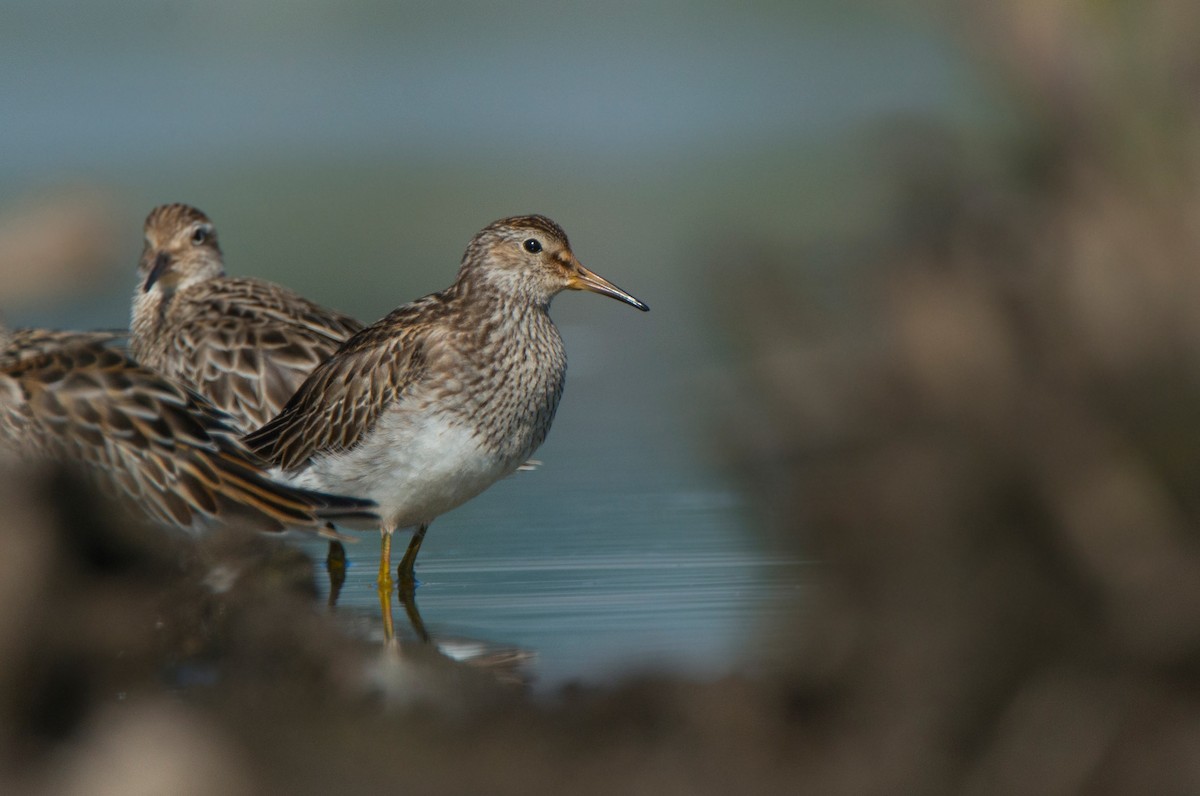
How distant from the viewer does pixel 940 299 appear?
485cm

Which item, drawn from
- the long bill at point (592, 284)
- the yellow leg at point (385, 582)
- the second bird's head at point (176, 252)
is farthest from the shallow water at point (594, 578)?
the second bird's head at point (176, 252)

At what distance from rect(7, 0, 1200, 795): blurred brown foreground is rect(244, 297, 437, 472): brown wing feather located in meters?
1.30

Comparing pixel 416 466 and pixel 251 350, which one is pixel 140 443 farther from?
pixel 251 350

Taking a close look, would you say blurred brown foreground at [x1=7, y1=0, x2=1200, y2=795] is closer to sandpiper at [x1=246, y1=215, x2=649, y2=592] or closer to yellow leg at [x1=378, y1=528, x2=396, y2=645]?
yellow leg at [x1=378, y1=528, x2=396, y2=645]


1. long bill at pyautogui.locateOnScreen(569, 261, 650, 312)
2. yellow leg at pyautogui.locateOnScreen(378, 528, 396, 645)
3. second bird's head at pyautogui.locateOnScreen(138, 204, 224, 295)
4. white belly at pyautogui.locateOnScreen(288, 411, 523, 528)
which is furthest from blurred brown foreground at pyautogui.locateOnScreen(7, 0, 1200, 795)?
second bird's head at pyautogui.locateOnScreen(138, 204, 224, 295)

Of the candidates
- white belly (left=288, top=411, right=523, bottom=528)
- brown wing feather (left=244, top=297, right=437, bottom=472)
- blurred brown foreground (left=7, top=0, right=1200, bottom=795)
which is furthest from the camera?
brown wing feather (left=244, top=297, right=437, bottom=472)

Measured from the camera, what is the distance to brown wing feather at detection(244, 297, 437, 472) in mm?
6992

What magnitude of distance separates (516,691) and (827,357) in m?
1.27

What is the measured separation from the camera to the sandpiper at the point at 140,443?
241 inches

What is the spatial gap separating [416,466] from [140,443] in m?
1.09

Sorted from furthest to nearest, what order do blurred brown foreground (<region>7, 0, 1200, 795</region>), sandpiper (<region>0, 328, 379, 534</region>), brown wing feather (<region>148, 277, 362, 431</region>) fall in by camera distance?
1. brown wing feather (<region>148, 277, 362, 431</region>)
2. sandpiper (<region>0, 328, 379, 534</region>)
3. blurred brown foreground (<region>7, 0, 1200, 795</region>)

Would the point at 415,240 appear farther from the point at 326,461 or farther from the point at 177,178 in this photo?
the point at 326,461

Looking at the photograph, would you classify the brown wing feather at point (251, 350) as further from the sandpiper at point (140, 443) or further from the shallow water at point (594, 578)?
the sandpiper at point (140, 443)

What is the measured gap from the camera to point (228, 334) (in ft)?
26.0
